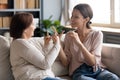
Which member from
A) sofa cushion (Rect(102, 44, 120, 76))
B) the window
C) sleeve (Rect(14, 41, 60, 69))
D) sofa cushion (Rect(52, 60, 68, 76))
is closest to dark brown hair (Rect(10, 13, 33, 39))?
sleeve (Rect(14, 41, 60, 69))

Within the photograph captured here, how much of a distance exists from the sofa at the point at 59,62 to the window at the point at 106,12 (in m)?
1.55

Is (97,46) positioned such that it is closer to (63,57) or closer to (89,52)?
(89,52)

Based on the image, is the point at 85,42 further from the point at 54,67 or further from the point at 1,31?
the point at 1,31

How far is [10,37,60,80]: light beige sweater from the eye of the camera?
6.32 ft

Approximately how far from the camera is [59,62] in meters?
2.41

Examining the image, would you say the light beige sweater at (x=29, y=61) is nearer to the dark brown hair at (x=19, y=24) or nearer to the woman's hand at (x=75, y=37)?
the dark brown hair at (x=19, y=24)

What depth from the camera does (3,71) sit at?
83.4 inches

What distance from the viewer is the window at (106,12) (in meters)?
3.89

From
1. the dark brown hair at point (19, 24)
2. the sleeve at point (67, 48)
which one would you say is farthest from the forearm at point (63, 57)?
the dark brown hair at point (19, 24)

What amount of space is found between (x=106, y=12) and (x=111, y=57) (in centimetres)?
187

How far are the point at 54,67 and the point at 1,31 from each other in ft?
8.07

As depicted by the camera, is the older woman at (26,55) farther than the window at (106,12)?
No

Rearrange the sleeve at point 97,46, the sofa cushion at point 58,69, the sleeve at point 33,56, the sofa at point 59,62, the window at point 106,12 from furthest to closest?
the window at point 106,12, the sofa cushion at point 58,69, the sleeve at point 97,46, the sofa at point 59,62, the sleeve at point 33,56

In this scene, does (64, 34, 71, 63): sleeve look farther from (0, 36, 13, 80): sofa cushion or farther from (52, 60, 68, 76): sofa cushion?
(0, 36, 13, 80): sofa cushion
